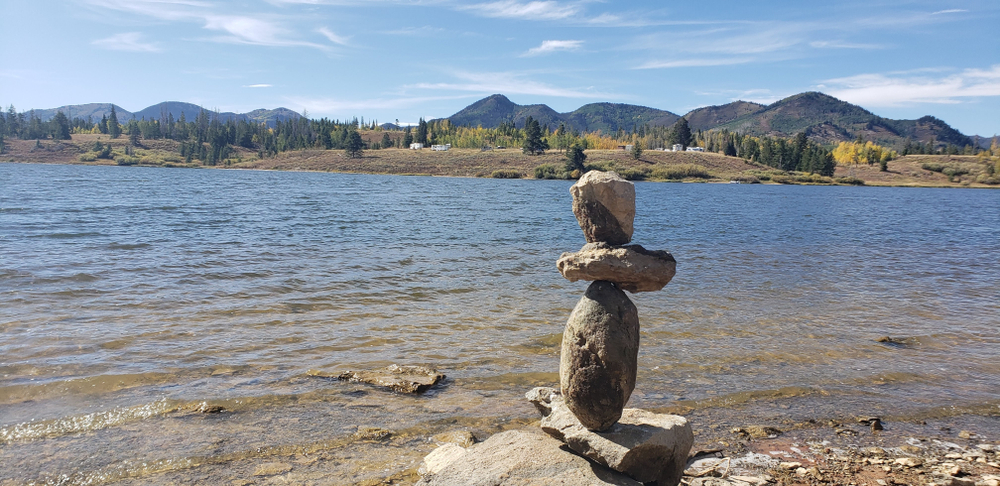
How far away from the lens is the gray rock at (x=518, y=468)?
5156 millimetres

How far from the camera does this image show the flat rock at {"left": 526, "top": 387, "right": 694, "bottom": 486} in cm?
547

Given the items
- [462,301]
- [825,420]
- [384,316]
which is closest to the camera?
[825,420]

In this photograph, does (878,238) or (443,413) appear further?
(878,238)

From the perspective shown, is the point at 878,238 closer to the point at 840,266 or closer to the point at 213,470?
the point at 840,266

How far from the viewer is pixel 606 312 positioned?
5645 millimetres

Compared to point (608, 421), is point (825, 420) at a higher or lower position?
lower

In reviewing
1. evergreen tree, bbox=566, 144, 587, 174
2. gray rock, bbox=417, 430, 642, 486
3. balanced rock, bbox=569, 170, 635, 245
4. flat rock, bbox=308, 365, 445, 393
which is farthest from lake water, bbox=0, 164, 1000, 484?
evergreen tree, bbox=566, 144, 587, 174

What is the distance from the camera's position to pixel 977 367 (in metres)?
10.7

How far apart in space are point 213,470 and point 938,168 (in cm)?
21969

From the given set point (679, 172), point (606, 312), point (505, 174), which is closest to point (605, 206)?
point (606, 312)

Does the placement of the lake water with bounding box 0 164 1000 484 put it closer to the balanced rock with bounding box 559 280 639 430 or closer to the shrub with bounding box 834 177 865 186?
the balanced rock with bounding box 559 280 639 430

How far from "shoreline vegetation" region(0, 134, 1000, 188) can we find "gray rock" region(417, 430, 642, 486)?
437 ft

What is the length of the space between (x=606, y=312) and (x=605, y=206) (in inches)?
45.4

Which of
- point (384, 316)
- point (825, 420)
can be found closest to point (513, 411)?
point (825, 420)
